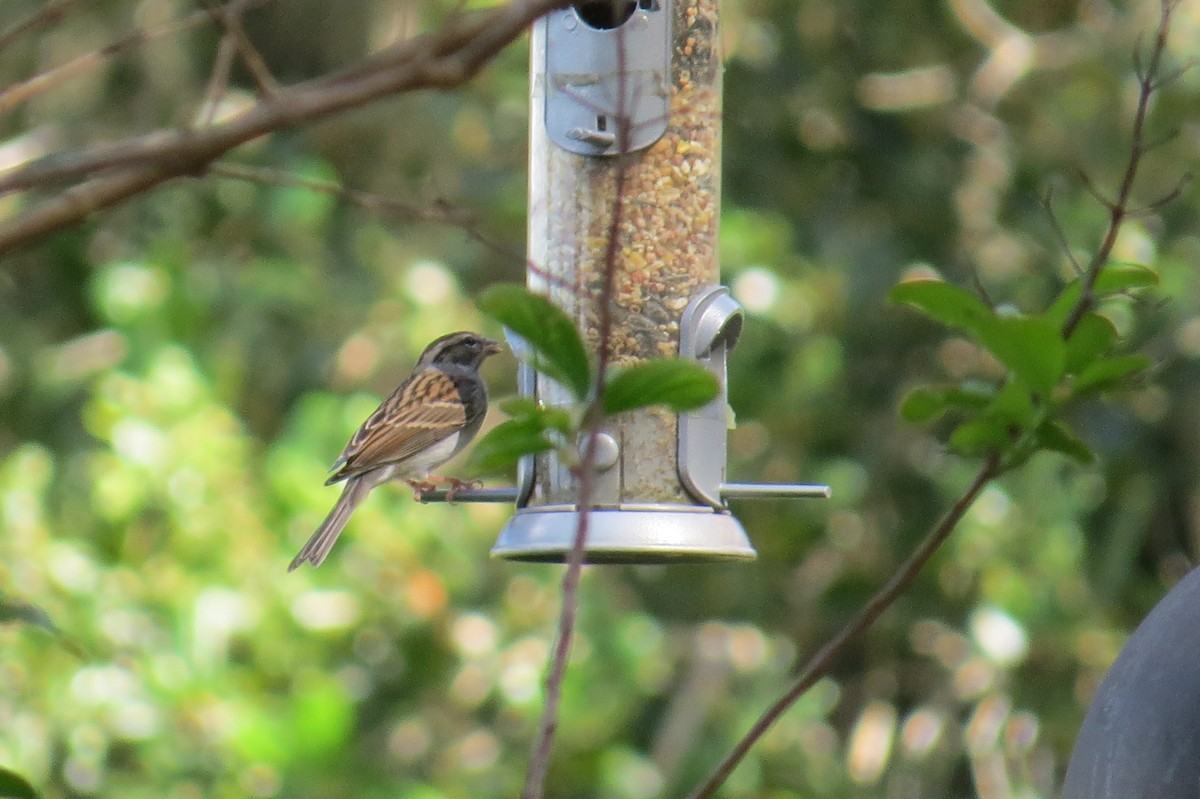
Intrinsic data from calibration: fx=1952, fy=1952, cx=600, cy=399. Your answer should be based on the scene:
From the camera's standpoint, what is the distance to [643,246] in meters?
4.26

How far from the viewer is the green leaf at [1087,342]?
1683 mm

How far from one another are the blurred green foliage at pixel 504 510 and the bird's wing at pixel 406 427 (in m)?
0.76

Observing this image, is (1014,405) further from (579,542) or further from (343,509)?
(343,509)

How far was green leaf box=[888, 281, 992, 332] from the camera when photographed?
66.7 inches

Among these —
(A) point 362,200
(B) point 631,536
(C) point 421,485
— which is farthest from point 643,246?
(A) point 362,200

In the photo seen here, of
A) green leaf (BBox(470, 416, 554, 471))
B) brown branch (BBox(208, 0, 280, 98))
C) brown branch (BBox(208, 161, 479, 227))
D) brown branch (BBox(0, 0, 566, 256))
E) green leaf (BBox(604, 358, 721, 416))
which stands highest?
brown branch (BBox(208, 0, 280, 98))

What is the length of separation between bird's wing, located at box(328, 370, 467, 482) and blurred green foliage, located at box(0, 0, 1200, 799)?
762 mm

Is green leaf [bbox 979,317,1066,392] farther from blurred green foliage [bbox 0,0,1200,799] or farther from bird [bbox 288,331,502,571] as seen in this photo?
blurred green foliage [bbox 0,0,1200,799]

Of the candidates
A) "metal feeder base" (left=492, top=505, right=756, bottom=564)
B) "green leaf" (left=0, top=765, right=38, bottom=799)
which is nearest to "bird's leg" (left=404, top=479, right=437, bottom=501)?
"metal feeder base" (left=492, top=505, right=756, bottom=564)

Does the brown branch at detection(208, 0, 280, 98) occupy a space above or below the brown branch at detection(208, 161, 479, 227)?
above

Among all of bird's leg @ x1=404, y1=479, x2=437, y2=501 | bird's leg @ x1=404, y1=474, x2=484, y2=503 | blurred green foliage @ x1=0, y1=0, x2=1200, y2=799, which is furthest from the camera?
blurred green foliage @ x1=0, y1=0, x2=1200, y2=799

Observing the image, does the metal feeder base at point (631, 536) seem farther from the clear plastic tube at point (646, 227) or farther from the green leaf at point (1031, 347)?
the green leaf at point (1031, 347)

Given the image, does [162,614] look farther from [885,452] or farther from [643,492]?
[885,452]

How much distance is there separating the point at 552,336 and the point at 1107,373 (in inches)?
18.8
